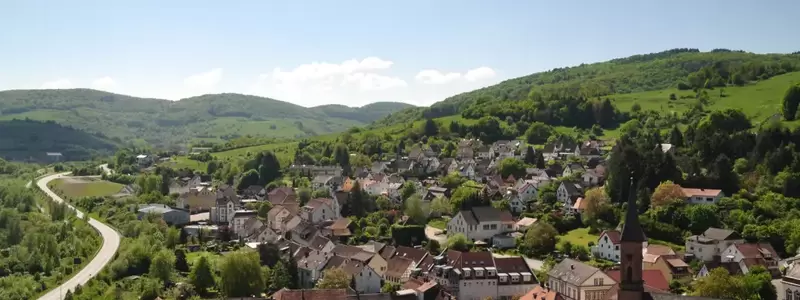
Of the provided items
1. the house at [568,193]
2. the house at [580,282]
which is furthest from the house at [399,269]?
the house at [568,193]

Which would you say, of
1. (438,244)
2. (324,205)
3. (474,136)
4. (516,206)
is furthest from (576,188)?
(474,136)

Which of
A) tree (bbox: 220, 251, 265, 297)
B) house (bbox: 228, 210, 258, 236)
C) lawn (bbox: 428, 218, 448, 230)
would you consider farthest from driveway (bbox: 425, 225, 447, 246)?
tree (bbox: 220, 251, 265, 297)

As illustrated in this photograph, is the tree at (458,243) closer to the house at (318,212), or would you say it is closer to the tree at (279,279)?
the tree at (279,279)

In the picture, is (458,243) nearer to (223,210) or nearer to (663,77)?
(223,210)

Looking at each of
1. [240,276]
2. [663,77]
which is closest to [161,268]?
[240,276]

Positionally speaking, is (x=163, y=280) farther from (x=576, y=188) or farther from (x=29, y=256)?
(x=576, y=188)

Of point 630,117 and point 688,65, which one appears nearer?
point 630,117
